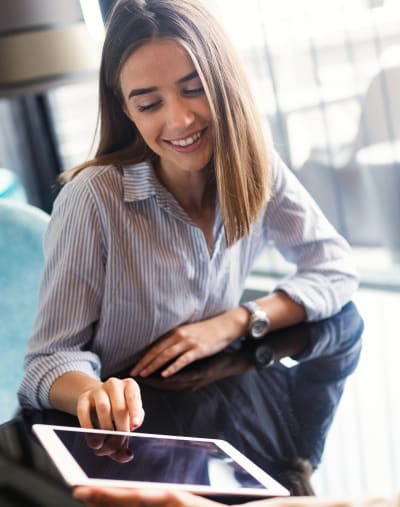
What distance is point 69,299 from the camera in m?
1.18

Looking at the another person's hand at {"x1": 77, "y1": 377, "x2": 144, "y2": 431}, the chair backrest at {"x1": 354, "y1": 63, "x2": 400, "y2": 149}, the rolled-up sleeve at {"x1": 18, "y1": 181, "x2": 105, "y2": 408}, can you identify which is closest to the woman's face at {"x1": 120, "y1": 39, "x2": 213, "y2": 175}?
the rolled-up sleeve at {"x1": 18, "y1": 181, "x2": 105, "y2": 408}

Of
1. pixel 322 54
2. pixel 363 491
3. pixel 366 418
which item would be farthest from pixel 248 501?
pixel 322 54

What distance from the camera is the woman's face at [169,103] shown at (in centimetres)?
118

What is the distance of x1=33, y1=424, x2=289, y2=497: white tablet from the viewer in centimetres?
72

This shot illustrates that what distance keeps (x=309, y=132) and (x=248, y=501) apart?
182cm

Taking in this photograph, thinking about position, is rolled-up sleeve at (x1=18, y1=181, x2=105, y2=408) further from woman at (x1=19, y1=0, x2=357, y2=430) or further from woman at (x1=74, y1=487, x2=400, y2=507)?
woman at (x1=74, y1=487, x2=400, y2=507)

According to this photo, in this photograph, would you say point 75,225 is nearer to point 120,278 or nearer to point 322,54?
point 120,278

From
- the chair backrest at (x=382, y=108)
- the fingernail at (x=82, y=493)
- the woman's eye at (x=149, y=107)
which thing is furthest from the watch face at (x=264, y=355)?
the chair backrest at (x=382, y=108)

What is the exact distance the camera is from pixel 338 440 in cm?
90

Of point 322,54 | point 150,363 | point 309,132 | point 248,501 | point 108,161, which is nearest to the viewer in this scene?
point 248,501

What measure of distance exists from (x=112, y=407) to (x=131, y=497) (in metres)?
0.27

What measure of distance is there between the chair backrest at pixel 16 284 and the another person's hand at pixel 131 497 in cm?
77

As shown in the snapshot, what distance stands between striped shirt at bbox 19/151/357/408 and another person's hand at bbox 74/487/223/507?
449 mm

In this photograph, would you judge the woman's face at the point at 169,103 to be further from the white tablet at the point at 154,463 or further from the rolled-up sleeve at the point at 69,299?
the white tablet at the point at 154,463
